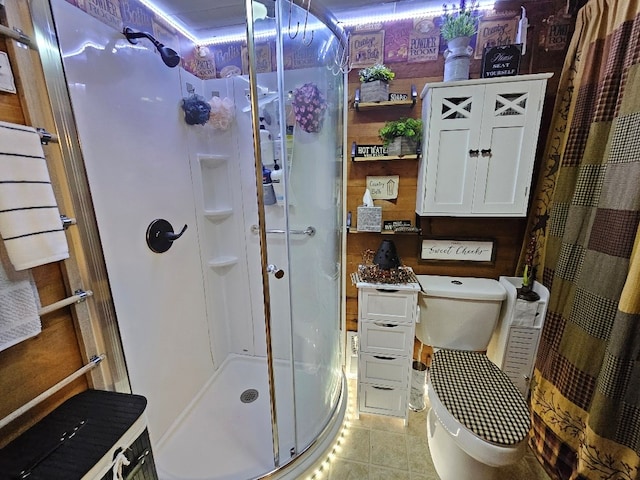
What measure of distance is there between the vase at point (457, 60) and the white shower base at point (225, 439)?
1815 millimetres

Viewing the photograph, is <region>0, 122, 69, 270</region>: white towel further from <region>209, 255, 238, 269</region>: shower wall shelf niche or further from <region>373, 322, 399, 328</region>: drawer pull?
<region>373, 322, 399, 328</region>: drawer pull

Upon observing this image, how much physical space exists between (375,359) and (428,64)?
1673 mm

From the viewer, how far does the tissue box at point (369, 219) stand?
5.28 ft

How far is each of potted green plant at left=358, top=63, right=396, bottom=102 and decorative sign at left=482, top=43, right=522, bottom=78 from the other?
0.44 meters

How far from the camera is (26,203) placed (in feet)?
2.37

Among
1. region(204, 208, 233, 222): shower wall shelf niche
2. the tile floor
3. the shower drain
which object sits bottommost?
the tile floor

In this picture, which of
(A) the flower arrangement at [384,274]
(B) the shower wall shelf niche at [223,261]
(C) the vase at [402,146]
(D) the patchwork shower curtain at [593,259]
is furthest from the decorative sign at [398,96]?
(B) the shower wall shelf niche at [223,261]

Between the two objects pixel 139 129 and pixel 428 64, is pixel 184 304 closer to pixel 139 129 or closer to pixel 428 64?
pixel 139 129

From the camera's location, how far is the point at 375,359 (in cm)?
156

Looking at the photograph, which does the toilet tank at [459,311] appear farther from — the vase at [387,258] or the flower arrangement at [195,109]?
the flower arrangement at [195,109]

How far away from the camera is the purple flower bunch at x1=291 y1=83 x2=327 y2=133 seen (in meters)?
1.30

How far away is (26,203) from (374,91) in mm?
1498

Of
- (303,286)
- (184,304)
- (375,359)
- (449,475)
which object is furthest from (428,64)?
(449,475)

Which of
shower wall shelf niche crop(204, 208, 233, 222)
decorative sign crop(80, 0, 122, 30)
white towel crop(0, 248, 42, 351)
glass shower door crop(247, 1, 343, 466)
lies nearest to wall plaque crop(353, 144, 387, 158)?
glass shower door crop(247, 1, 343, 466)
